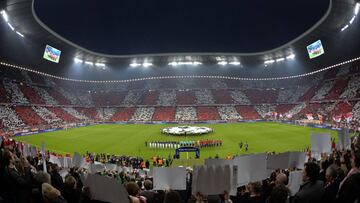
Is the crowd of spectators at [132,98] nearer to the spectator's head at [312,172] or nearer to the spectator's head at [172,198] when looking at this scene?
the spectator's head at [312,172]

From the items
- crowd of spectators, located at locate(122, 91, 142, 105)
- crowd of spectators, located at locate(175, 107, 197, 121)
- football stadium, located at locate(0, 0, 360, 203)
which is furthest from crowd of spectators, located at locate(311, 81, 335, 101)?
crowd of spectators, located at locate(122, 91, 142, 105)

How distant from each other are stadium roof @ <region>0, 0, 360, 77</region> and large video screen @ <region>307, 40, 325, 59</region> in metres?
1.18

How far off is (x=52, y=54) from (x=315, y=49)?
74.0 m

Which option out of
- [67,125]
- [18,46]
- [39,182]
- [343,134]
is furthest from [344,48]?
[18,46]

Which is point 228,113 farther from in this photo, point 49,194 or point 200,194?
point 49,194

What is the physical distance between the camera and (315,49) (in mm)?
73188

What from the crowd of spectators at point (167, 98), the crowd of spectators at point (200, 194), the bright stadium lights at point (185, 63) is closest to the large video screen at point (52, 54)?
the crowd of spectators at point (167, 98)

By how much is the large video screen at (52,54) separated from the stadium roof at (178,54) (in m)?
1.23

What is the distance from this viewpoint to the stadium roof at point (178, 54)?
52188mm

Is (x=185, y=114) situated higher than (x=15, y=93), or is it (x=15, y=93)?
(x=15, y=93)

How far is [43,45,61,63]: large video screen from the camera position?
2835 inches

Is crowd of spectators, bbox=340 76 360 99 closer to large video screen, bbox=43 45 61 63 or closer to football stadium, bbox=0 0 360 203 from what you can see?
football stadium, bbox=0 0 360 203

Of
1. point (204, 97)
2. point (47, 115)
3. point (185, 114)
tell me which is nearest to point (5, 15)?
point (47, 115)

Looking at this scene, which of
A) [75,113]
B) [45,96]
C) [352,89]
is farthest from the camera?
[75,113]
